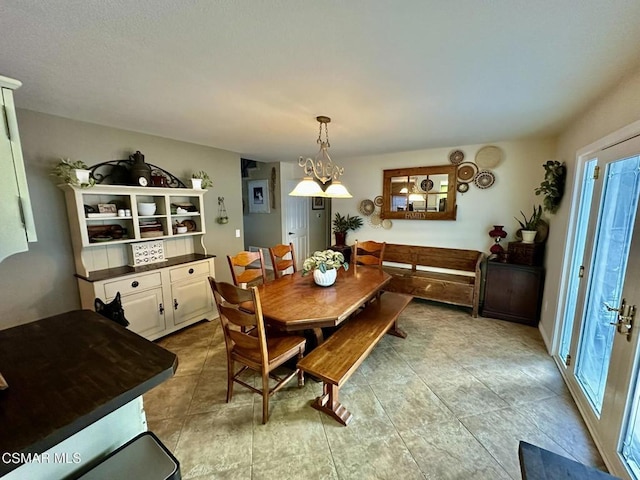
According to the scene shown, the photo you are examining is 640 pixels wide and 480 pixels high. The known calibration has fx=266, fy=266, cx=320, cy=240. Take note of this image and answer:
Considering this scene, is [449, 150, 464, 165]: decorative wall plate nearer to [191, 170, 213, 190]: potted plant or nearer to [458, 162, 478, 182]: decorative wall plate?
[458, 162, 478, 182]: decorative wall plate

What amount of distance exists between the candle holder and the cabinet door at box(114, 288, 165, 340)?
14.1ft

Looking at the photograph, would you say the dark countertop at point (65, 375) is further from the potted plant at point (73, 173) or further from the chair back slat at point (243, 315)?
the potted plant at point (73, 173)

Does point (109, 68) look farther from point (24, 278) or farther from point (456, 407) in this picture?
point (456, 407)

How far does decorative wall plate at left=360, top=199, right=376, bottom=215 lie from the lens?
15.7ft

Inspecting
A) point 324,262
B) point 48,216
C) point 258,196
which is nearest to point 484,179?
point 324,262

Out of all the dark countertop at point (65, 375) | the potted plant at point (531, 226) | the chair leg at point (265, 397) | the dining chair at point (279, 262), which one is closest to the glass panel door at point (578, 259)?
the potted plant at point (531, 226)

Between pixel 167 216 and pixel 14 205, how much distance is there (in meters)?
2.12

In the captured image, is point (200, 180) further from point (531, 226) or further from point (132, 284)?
point (531, 226)

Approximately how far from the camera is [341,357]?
2.01 m

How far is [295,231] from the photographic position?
5.91 metres

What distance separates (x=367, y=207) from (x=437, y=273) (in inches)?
63.8

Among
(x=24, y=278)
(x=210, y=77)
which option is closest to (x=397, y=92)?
(x=210, y=77)

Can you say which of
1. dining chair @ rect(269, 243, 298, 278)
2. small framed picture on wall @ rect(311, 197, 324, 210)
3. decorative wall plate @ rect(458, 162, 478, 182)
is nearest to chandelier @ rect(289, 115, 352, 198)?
dining chair @ rect(269, 243, 298, 278)

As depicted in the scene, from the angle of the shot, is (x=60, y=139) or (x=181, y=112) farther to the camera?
(x=60, y=139)
